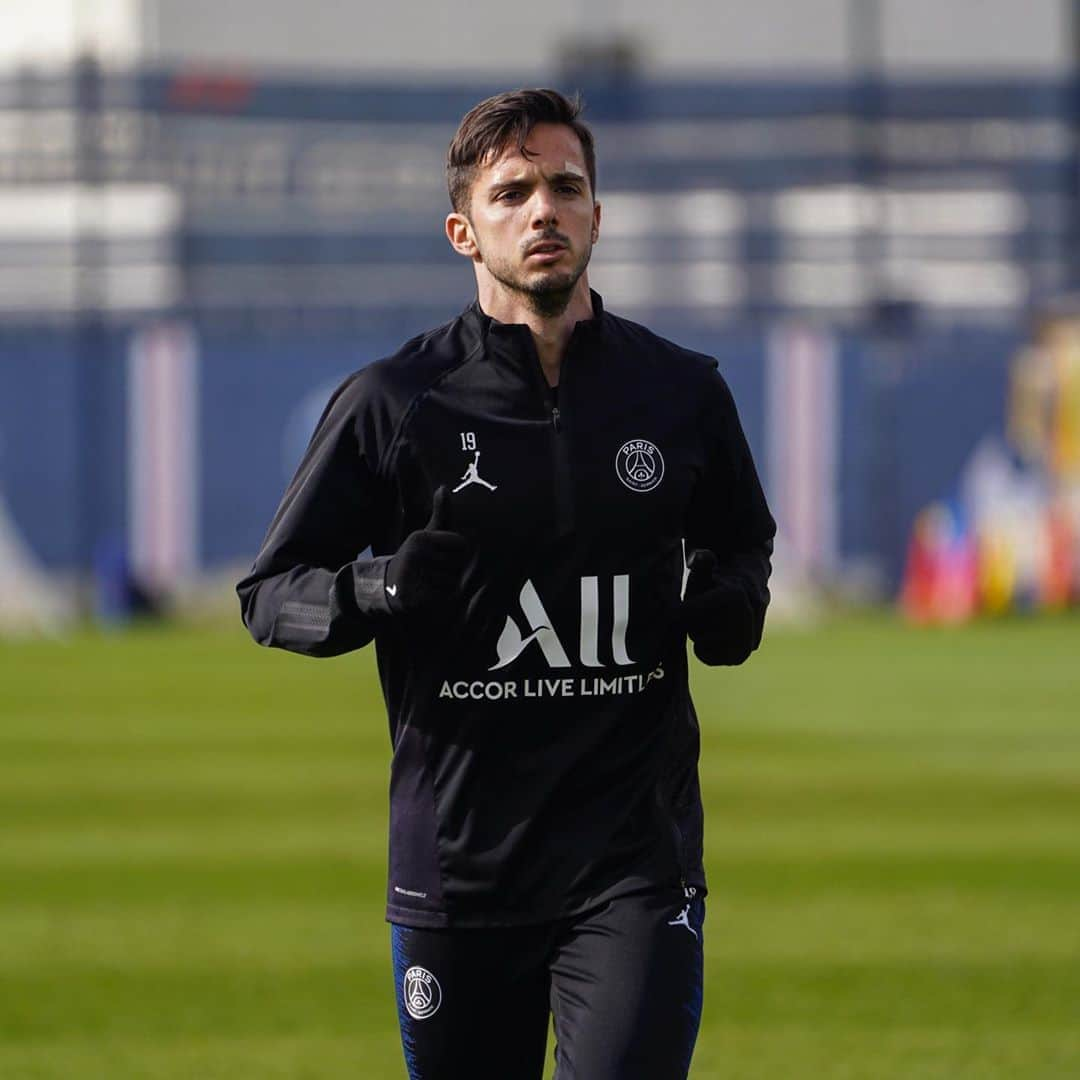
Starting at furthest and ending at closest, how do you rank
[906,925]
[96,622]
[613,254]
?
[613,254] < [96,622] < [906,925]

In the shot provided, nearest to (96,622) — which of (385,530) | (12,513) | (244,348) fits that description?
(12,513)

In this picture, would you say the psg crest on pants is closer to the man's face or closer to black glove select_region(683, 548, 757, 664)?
black glove select_region(683, 548, 757, 664)

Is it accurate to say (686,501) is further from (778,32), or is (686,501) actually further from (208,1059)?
(778,32)

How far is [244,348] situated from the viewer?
105ft

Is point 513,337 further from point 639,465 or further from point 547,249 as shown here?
point 639,465

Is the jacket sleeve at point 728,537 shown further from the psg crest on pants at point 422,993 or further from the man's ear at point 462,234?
the psg crest on pants at point 422,993

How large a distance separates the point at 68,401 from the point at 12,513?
1.63 meters

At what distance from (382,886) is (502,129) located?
670cm

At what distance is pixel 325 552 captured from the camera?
432cm

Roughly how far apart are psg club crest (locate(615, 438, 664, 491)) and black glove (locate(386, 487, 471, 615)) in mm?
328

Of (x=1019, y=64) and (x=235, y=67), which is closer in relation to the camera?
(x=235, y=67)

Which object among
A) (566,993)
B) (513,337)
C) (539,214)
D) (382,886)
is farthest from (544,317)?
Result: (382,886)

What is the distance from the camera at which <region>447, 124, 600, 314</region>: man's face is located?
4.17m

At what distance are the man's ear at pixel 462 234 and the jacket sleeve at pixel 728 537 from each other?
1.53ft
